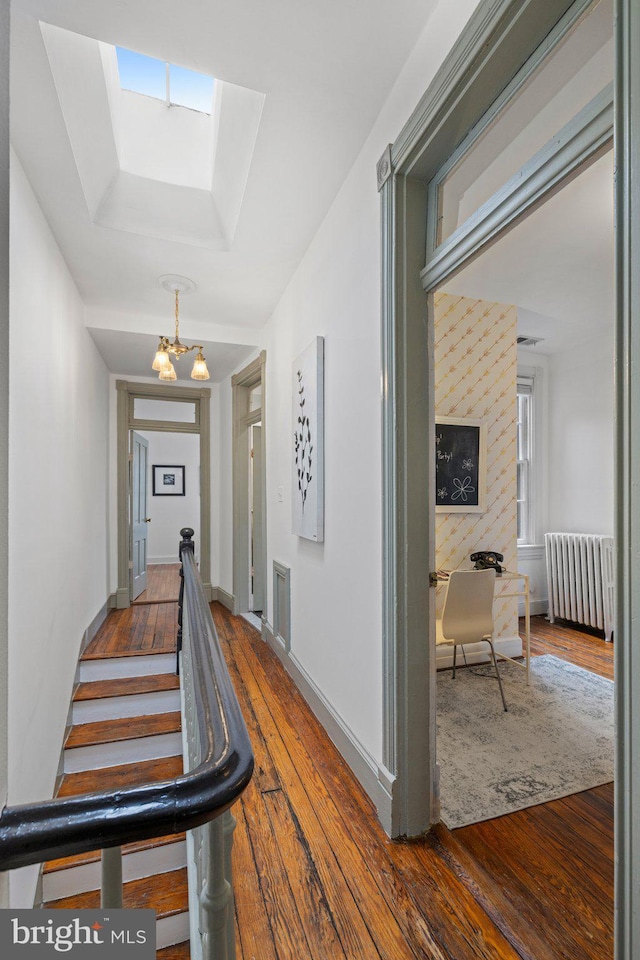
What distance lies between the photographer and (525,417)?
16.0ft

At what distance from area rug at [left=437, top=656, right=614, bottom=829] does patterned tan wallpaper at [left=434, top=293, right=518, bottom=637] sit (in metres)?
0.72

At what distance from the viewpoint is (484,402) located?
12.2 ft

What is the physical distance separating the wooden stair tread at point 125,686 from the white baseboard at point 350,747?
3.15 feet

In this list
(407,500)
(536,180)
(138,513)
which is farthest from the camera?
(138,513)

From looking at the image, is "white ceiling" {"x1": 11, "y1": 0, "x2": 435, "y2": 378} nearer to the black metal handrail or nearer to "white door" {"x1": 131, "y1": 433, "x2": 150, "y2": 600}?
the black metal handrail

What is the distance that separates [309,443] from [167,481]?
6.46m

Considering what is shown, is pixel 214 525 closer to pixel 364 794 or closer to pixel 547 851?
pixel 364 794

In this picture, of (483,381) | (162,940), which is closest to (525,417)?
(483,381)

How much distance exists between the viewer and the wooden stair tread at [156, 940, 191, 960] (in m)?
1.78

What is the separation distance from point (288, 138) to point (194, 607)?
2077mm

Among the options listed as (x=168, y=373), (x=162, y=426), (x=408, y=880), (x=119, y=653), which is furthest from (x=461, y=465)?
(x=162, y=426)

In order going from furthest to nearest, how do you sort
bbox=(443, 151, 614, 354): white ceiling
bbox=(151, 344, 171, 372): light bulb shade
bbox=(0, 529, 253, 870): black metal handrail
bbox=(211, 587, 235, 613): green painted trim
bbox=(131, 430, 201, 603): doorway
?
bbox=(131, 430, 201, 603): doorway → bbox=(211, 587, 235, 613): green painted trim → bbox=(151, 344, 171, 372): light bulb shade → bbox=(443, 151, 614, 354): white ceiling → bbox=(0, 529, 253, 870): black metal handrail

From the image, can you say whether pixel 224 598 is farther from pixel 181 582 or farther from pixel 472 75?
pixel 472 75

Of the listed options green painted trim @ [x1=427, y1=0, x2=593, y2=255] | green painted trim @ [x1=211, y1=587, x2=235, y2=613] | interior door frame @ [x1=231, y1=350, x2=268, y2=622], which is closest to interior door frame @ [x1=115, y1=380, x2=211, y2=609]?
green painted trim @ [x1=211, y1=587, x2=235, y2=613]
